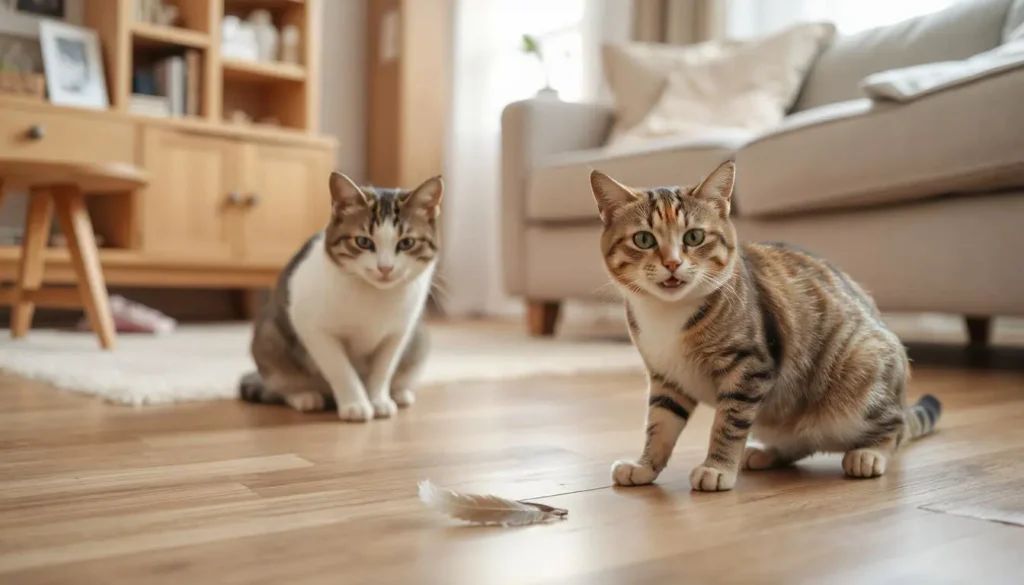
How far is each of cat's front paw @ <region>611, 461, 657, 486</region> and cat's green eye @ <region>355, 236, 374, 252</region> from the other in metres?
0.65

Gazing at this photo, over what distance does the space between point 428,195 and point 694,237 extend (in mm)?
679

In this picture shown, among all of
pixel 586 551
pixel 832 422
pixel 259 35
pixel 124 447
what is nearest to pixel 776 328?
pixel 832 422

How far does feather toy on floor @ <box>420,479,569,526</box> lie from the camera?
2.72 feet

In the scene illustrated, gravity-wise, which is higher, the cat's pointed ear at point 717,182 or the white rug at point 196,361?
the cat's pointed ear at point 717,182

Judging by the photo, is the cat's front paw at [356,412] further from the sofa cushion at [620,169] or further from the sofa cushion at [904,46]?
the sofa cushion at [904,46]

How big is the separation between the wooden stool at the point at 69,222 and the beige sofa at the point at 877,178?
1.45 meters

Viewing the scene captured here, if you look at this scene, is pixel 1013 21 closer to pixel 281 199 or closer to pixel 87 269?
pixel 87 269

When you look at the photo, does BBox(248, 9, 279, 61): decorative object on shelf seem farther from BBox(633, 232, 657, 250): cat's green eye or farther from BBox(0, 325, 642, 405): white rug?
BBox(633, 232, 657, 250): cat's green eye

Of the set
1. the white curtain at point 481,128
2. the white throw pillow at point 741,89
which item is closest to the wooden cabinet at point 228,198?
the white curtain at point 481,128

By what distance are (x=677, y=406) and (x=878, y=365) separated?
0.85 ft

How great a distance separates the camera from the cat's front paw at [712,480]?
3.25 feet

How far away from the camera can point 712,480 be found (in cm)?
99

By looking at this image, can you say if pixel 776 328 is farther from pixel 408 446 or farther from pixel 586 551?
pixel 408 446

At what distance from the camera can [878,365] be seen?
1.09 m
